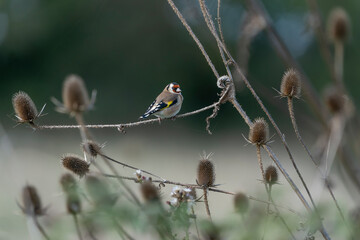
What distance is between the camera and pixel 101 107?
64.6 ft

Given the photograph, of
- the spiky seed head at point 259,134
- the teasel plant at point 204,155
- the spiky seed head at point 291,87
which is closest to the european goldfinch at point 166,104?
the teasel plant at point 204,155

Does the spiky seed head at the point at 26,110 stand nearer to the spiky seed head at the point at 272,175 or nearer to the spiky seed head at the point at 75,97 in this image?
the spiky seed head at the point at 75,97

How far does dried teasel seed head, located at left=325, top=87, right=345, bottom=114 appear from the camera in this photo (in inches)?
110

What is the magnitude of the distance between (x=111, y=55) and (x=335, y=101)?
18578 mm

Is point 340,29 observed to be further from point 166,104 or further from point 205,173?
point 205,173

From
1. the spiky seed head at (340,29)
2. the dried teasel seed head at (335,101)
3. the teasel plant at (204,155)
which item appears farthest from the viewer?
the spiky seed head at (340,29)

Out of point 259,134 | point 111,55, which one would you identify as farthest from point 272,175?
point 111,55

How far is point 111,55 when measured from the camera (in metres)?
21.1

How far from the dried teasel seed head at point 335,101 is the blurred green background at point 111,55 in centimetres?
1548

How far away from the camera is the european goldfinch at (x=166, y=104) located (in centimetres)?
353

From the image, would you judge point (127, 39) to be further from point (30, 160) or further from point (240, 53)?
point (240, 53)

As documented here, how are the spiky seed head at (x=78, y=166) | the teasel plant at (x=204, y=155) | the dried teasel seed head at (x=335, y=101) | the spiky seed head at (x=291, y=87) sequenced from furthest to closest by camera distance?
the dried teasel seed head at (x=335, y=101) < the spiky seed head at (x=291, y=87) < the spiky seed head at (x=78, y=166) < the teasel plant at (x=204, y=155)

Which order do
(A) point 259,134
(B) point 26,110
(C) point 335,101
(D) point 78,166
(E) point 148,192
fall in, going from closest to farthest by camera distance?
(E) point 148,192, (D) point 78,166, (A) point 259,134, (B) point 26,110, (C) point 335,101

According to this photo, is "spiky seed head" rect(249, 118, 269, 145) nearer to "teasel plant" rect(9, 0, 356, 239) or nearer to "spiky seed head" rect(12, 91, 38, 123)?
"teasel plant" rect(9, 0, 356, 239)
